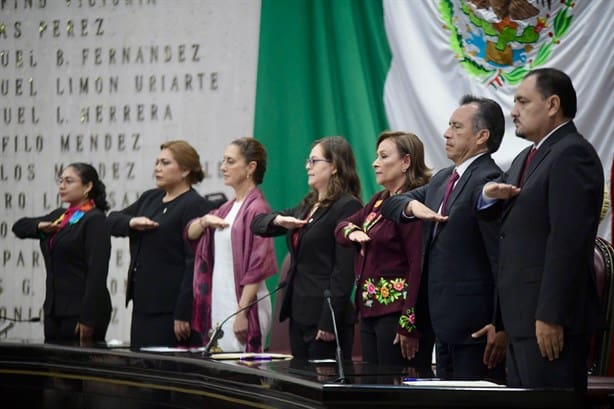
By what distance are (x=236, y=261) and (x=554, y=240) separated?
232 centimetres

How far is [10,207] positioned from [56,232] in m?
1.93

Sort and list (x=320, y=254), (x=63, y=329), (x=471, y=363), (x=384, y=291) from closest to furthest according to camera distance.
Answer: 1. (x=471, y=363)
2. (x=384, y=291)
3. (x=320, y=254)
4. (x=63, y=329)

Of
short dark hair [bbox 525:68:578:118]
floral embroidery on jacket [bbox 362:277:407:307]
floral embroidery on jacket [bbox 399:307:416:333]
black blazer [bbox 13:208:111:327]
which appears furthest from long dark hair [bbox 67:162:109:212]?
short dark hair [bbox 525:68:578:118]

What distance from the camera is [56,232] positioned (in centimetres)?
579

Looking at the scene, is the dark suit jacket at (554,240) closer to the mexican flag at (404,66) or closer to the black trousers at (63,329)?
the mexican flag at (404,66)

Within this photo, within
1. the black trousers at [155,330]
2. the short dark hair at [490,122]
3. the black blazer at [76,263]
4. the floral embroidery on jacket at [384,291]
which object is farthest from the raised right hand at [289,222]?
the black blazer at [76,263]

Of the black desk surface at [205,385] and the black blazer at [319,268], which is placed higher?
the black blazer at [319,268]

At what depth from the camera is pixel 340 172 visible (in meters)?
4.77

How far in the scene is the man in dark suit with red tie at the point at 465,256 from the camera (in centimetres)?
360

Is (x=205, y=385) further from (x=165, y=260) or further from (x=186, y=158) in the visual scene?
(x=186, y=158)

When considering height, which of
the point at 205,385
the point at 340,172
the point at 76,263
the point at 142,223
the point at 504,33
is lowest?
the point at 205,385

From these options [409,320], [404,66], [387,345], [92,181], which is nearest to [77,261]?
[92,181]

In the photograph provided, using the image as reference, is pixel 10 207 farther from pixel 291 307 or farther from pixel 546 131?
pixel 546 131

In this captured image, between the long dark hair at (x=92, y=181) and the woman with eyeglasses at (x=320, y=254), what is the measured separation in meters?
1.37
